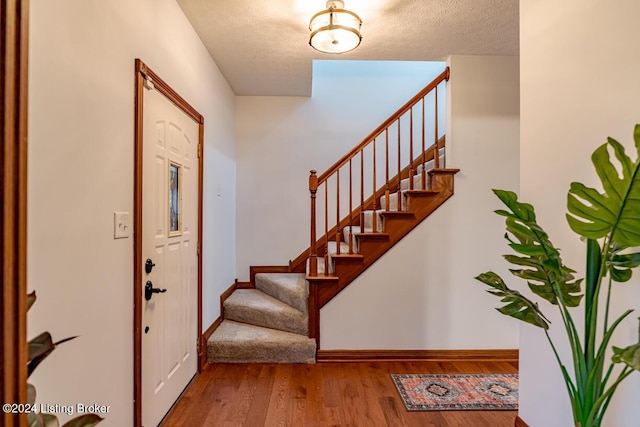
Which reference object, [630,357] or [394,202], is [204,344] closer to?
[394,202]

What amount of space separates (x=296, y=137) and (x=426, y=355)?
106 inches

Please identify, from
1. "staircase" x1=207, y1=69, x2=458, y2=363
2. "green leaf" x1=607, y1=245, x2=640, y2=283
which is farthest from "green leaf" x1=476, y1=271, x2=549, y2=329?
"staircase" x1=207, y1=69, x2=458, y2=363

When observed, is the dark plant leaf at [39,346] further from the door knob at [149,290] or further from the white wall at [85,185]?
the door knob at [149,290]

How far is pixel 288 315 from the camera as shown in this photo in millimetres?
3002

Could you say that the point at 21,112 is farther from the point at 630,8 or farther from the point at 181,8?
the point at 181,8

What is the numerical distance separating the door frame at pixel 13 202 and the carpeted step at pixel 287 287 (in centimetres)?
246

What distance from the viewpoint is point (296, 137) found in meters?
4.02

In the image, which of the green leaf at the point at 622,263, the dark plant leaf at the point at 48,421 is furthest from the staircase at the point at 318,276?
the dark plant leaf at the point at 48,421

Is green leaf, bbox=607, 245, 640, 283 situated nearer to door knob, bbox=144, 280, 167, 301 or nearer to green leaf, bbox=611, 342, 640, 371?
green leaf, bbox=611, 342, 640, 371

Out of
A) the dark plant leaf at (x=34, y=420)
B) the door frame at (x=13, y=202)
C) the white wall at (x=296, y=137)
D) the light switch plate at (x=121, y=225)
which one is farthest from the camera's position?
the white wall at (x=296, y=137)

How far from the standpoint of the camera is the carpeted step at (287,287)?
3045 mm

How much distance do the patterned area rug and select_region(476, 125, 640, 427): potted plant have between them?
1.15 metres

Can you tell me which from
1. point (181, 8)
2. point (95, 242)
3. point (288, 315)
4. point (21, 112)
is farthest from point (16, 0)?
point (288, 315)

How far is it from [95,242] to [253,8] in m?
1.74
